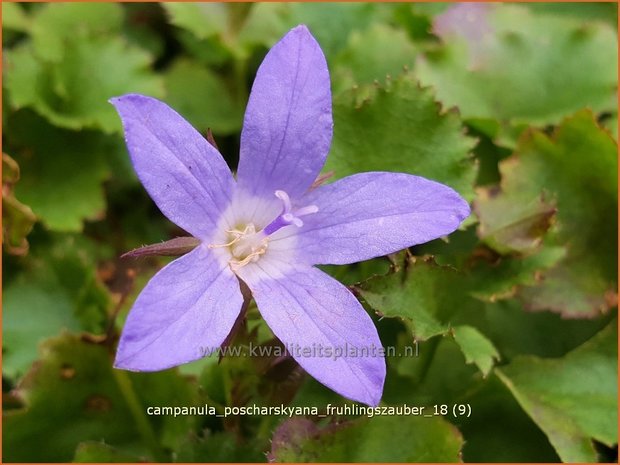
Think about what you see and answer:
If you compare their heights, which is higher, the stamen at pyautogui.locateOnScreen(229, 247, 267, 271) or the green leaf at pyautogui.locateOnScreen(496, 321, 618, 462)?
the stamen at pyautogui.locateOnScreen(229, 247, 267, 271)

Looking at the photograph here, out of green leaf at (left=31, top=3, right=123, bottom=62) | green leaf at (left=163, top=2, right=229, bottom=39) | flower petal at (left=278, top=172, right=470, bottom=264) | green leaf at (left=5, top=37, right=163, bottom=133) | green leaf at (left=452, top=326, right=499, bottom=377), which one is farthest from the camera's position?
green leaf at (left=31, top=3, right=123, bottom=62)

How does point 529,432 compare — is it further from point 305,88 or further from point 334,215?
point 305,88

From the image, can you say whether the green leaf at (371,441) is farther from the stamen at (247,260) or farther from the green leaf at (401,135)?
the green leaf at (401,135)

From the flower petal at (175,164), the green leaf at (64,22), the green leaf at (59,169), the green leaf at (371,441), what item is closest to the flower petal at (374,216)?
the flower petal at (175,164)

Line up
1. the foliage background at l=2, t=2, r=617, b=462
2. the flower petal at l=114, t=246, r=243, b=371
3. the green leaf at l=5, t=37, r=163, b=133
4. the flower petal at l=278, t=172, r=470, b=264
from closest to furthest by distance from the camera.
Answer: the flower petal at l=114, t=246, r=243, b=371 < the flower petal at l=278, t=172, r=470, b=264 < the foliage background at l=2, t=2, r=617, b=462 < the green leaf at l=5, t=37, r=163, b=133

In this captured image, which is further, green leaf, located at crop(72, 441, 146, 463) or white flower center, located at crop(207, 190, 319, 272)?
green leaf, located at crop(72, 441, 146, 463)

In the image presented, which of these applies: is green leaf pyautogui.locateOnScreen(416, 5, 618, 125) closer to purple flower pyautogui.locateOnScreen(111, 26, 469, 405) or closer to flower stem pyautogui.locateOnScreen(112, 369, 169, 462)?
purple flower pyautogui.locateOnScreen(111, 26, 469, 405)

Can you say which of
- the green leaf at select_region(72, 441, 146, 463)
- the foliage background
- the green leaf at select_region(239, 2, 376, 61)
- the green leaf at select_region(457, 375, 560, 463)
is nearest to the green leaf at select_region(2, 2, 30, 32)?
the foliage background
